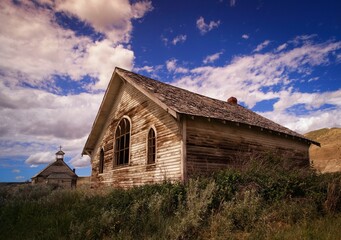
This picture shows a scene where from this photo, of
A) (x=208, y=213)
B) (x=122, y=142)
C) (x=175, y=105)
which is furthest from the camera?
(x=122, y=142)

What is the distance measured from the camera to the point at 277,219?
6965 millimetres

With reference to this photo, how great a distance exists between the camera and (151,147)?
1327 centimetres

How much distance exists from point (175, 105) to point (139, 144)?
388cm

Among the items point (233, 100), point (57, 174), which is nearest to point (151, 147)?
point (233, 100)

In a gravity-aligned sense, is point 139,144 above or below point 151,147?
above

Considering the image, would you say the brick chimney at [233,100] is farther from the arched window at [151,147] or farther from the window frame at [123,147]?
the arched window at [151,147]

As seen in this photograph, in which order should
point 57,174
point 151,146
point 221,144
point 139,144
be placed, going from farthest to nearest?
point 57,174
point 139,144
point 151,146
point 221,144

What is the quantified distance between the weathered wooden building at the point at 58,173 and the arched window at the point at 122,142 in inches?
995

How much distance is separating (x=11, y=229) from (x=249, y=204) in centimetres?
740

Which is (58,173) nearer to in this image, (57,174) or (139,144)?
(57,174)

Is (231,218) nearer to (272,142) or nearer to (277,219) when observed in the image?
(277,219)

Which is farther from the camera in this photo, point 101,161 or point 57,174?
point 57,174

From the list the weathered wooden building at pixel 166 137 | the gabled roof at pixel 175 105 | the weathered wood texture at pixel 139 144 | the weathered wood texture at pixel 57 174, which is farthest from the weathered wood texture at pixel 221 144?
the weathered wood texture at pixel 57 174

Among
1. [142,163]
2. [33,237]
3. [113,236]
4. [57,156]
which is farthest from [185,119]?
[57,156]
